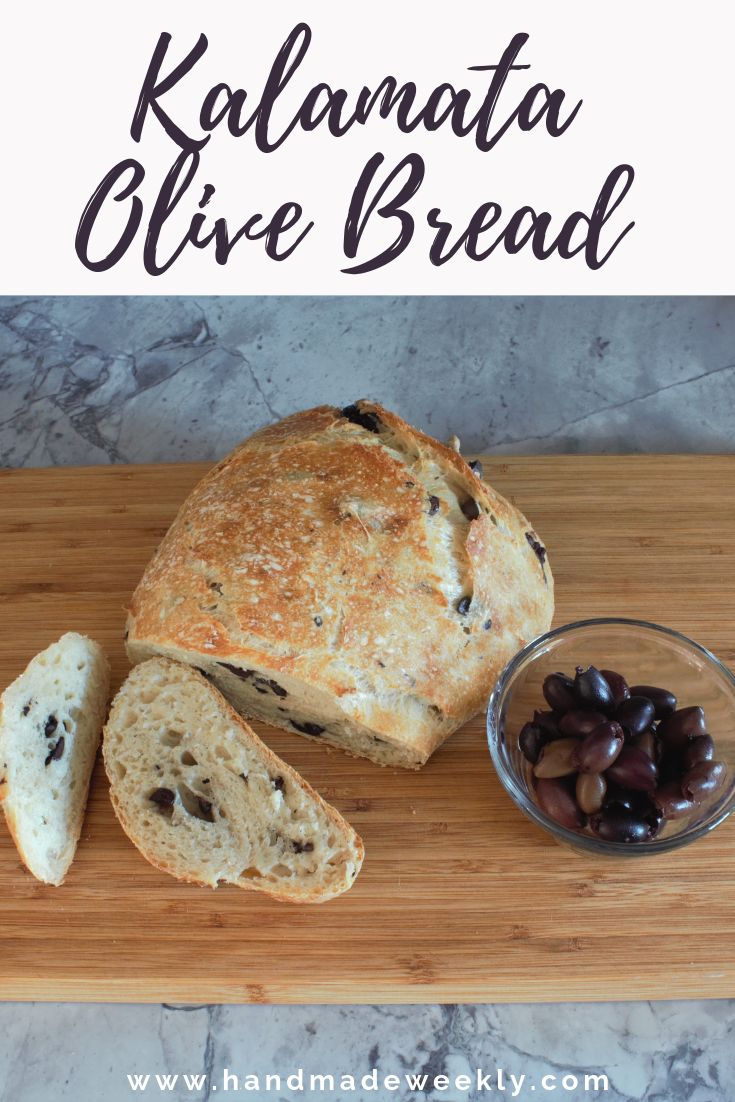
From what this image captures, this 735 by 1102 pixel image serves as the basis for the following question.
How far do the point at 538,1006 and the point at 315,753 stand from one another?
2.55ft

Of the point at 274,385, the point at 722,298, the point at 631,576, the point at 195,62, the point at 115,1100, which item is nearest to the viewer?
the point at 115,1100

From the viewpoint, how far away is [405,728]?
265cm

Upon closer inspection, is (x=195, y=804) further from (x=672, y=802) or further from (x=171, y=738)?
(x=672, y=802)

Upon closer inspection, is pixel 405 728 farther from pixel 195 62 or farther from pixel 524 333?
pixel 195 62

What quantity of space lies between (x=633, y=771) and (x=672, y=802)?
0.10 metres

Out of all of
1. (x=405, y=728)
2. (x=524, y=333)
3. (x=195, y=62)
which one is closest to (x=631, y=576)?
(x=405, y=728)

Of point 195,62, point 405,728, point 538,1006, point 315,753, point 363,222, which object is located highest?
point 195,62

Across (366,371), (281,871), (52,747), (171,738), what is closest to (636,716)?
(281,871)

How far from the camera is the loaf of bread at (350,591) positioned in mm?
2602

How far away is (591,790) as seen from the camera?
92.8 inches

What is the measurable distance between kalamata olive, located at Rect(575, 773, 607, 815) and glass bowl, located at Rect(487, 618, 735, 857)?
2.8 inches

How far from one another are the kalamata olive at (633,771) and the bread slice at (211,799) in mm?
601

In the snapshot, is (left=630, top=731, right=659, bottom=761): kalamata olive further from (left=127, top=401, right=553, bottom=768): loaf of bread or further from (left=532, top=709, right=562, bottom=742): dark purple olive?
(left=127, top=401, right=553, bottom=768): loaf of bread

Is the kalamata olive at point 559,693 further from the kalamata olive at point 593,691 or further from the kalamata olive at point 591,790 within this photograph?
the kalamata olive at point 591,790
